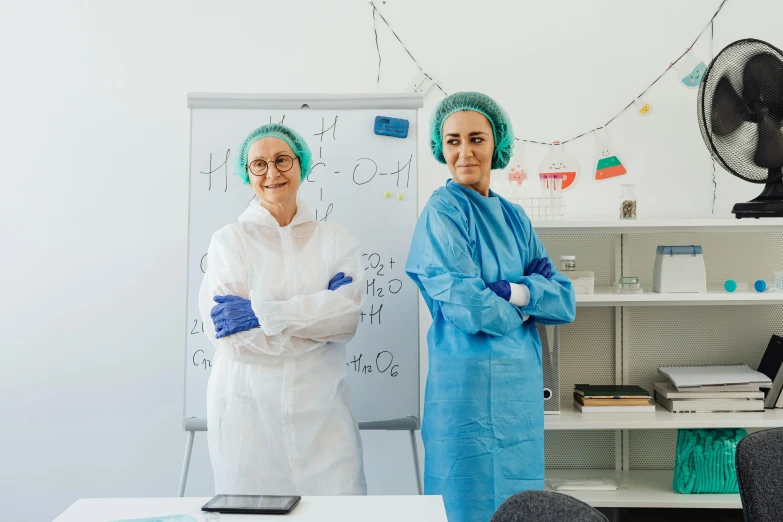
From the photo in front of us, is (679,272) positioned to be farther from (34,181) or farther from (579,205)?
(34,181)

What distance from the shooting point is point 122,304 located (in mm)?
2912

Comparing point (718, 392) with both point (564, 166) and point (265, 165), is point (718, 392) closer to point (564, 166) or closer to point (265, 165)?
point (564, 166)

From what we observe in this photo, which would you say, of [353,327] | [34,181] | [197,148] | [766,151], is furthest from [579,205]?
[34,181]

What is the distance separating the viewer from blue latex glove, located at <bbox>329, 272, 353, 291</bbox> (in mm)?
2104

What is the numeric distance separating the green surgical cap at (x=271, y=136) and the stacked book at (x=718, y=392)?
1.63 meters

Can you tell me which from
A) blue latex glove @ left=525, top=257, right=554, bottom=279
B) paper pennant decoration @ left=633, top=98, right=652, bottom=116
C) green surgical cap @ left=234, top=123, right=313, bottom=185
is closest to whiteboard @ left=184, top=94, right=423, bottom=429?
green surgical cap @ left=234, top=123, right=313, bottom=185

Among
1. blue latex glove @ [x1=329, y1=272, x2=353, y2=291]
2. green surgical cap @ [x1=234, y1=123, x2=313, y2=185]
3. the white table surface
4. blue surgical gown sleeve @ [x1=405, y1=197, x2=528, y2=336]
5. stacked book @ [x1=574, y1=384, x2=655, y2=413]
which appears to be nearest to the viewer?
the white table surface

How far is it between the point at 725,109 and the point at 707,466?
1.29 meters

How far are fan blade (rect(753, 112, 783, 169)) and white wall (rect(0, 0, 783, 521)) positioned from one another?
92 centimetres

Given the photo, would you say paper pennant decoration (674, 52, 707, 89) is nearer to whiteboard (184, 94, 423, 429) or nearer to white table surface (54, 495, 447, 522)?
whiteboard (184, 94, 423, 429)

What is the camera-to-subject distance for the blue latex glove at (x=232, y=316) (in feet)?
6.34

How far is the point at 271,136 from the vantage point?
220cm

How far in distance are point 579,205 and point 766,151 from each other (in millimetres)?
777

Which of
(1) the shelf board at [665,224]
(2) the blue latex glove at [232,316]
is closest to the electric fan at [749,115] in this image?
(1) the shelf board at [665,224]
